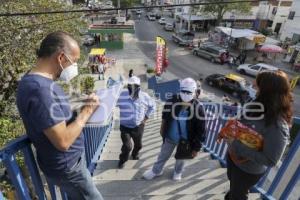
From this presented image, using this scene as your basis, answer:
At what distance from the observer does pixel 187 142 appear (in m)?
4.06

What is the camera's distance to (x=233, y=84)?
19.1 metres

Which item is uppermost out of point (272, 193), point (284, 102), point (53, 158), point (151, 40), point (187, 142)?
point (284, 102)

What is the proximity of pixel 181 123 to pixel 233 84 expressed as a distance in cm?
1596

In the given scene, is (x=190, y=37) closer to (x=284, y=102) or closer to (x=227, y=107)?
(x=227, y=107)

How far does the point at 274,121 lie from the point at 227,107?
230 centimetres

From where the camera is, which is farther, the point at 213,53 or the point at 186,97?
the point at 213,53

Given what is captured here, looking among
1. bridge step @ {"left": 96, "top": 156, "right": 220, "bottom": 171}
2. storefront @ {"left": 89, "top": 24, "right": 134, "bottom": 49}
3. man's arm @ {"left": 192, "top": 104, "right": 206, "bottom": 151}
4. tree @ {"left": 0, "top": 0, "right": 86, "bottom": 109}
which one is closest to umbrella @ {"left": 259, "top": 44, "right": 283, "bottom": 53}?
storefront @ {"left": 89, "top": 24, "right": 134, "bottom": 49}

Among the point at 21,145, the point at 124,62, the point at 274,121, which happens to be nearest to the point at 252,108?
the point at 274,121

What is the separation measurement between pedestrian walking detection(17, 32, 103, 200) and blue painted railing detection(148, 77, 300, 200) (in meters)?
2.33

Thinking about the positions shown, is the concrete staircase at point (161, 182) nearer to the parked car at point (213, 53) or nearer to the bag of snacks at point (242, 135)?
the bag of snacks at point (242, 135)

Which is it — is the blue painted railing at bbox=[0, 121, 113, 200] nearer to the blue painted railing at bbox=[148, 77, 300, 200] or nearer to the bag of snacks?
the bag of snacks

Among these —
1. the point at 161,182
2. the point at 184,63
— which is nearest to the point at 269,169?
the point at 161,182

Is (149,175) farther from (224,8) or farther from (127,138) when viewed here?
(224,8)

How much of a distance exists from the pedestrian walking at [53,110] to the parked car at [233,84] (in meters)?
16.6
